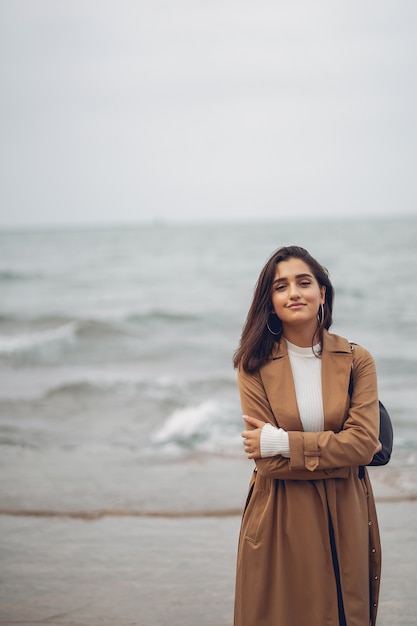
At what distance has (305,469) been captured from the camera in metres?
2.54

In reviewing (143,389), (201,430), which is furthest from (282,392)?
(143,389)

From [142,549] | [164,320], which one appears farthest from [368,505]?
[164,320]

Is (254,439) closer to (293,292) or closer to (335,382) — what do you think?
(335,382)

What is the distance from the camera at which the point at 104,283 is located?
33.6 m

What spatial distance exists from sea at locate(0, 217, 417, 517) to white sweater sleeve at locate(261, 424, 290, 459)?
3189 mm

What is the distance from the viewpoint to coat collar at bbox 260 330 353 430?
263cm

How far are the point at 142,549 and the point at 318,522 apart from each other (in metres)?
2.47

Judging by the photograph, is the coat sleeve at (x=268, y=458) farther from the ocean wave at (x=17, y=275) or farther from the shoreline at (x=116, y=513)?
the ocean wave at (x=17, y=275)

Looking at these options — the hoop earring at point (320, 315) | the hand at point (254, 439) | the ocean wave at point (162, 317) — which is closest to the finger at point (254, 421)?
the hand at point (254, 439)

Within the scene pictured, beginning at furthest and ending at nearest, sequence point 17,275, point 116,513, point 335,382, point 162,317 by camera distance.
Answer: point 17,275, point 162,317, point 116,513, point 335,382

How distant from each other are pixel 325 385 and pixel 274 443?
289mm

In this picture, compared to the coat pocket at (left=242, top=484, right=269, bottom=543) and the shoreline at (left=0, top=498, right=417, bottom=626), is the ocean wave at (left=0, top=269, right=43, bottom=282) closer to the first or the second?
the shoreline at (left=0, top=498, right=417, bottom=626)

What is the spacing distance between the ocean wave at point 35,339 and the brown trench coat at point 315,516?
1381 cm

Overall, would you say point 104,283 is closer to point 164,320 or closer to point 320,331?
point 164,320
